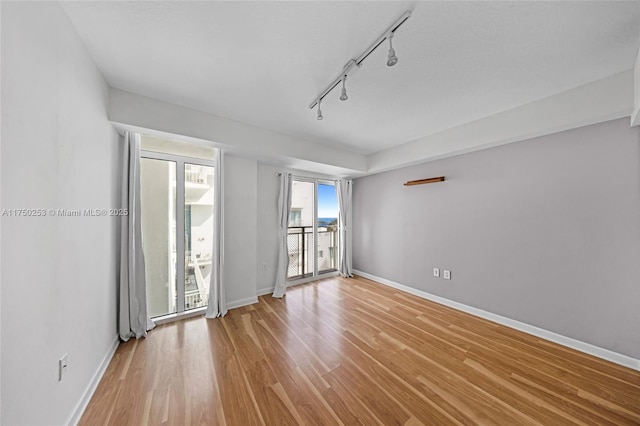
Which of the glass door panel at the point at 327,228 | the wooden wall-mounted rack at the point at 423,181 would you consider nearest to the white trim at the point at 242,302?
the glass door panel at the point at 327,228

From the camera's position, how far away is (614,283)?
1950mm

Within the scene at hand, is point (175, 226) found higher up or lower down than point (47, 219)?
lower down

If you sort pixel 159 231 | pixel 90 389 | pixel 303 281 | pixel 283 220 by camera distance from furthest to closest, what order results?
1. pixel 303 281
2. pixel 283 220
3. pixel 159 231
4. pixel 90 389

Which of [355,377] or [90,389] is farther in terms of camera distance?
[355,377]

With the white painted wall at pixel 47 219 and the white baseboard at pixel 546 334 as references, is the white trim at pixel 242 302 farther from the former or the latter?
the white baseboard at pixel 546 334

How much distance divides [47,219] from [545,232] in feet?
13.7

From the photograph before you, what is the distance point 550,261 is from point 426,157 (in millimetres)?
1900

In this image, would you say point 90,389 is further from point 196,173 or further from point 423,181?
point 423,181

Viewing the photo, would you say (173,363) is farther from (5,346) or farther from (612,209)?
(612,209)

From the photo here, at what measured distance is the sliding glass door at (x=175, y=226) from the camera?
2.56 m

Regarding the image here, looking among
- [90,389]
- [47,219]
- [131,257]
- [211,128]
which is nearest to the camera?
[47,219]

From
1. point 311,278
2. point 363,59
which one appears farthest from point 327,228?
point 363,59

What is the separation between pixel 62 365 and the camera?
121cm

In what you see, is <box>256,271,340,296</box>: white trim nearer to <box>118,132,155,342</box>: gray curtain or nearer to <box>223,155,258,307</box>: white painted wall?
<box>223,155,258,307</box>: white painted wall
